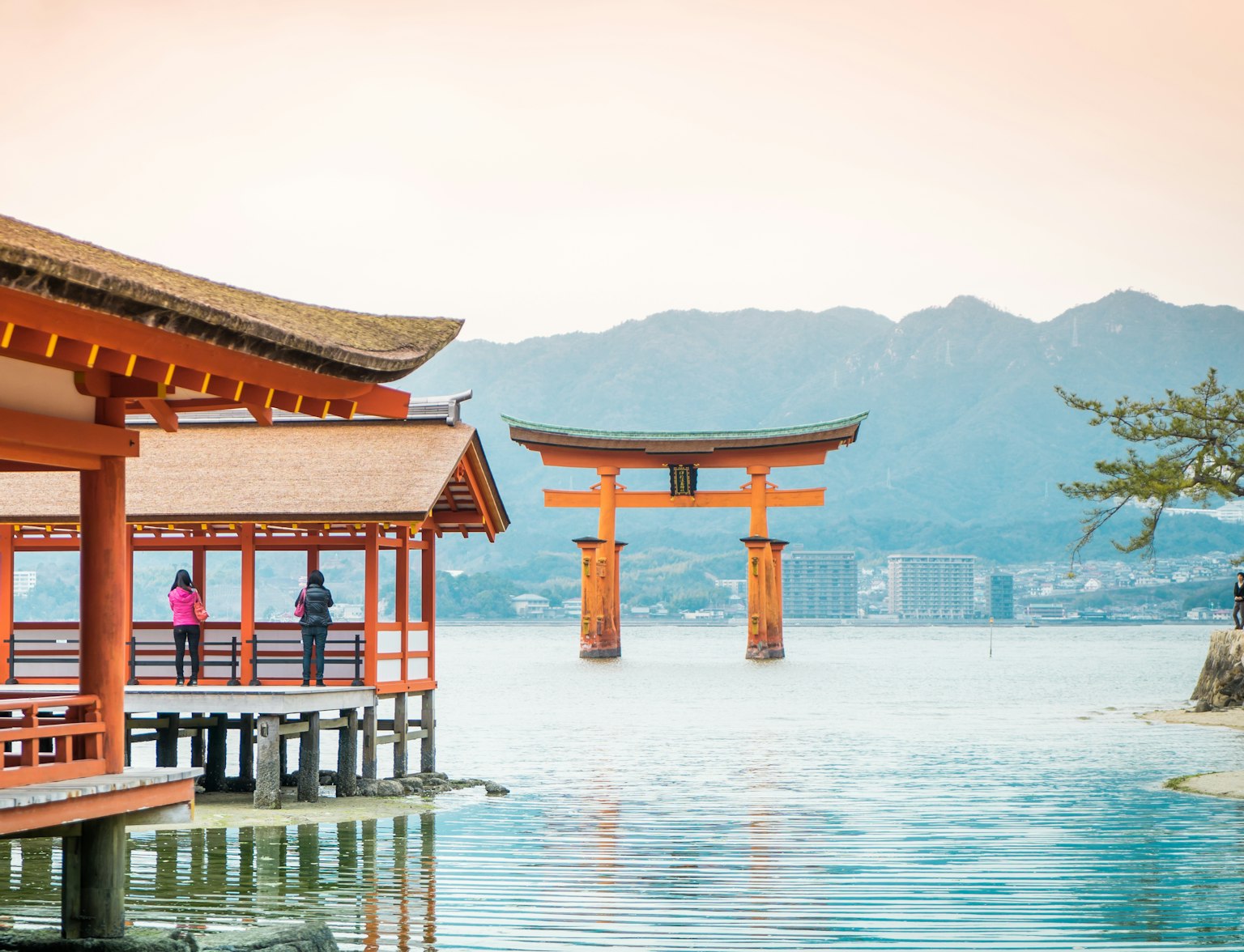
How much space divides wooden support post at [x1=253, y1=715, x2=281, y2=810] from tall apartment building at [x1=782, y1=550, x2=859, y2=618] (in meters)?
145

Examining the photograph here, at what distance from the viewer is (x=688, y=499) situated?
5266 cm

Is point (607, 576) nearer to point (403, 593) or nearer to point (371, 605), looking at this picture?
point (403, 593)

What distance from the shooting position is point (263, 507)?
14844mm

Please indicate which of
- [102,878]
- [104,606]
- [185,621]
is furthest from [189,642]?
[102,878]

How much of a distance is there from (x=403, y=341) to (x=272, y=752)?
699 cm

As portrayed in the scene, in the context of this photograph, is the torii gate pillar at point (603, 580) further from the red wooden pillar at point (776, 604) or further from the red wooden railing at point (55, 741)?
the red wooden railing at point (55, 741)

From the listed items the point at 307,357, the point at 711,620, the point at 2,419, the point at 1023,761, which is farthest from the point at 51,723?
the point at 711,620

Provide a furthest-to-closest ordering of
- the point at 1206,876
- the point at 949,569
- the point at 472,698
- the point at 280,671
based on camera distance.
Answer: the point at 949,569 < the point at 472,698 < the point at 280,671 < the point at 1206,876

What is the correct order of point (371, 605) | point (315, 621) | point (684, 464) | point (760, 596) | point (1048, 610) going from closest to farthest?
point (315, 621) < point (371, 605) < point (684, 464) < point (760, 596) < point (1048, 610)

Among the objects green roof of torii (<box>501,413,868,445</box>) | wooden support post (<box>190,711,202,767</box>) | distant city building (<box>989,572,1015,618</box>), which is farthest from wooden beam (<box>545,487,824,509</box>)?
distant city building (<box>989,572,1015,618</box>)

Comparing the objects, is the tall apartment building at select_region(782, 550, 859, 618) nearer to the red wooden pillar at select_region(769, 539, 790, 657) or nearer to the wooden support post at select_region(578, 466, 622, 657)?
the red wooden pillar at select_region(769, 539, 790, 657)

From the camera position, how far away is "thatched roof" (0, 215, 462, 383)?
19.6 ft

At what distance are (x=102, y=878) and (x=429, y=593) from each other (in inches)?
411

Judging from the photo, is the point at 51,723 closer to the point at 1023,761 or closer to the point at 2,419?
the point at 2,419
